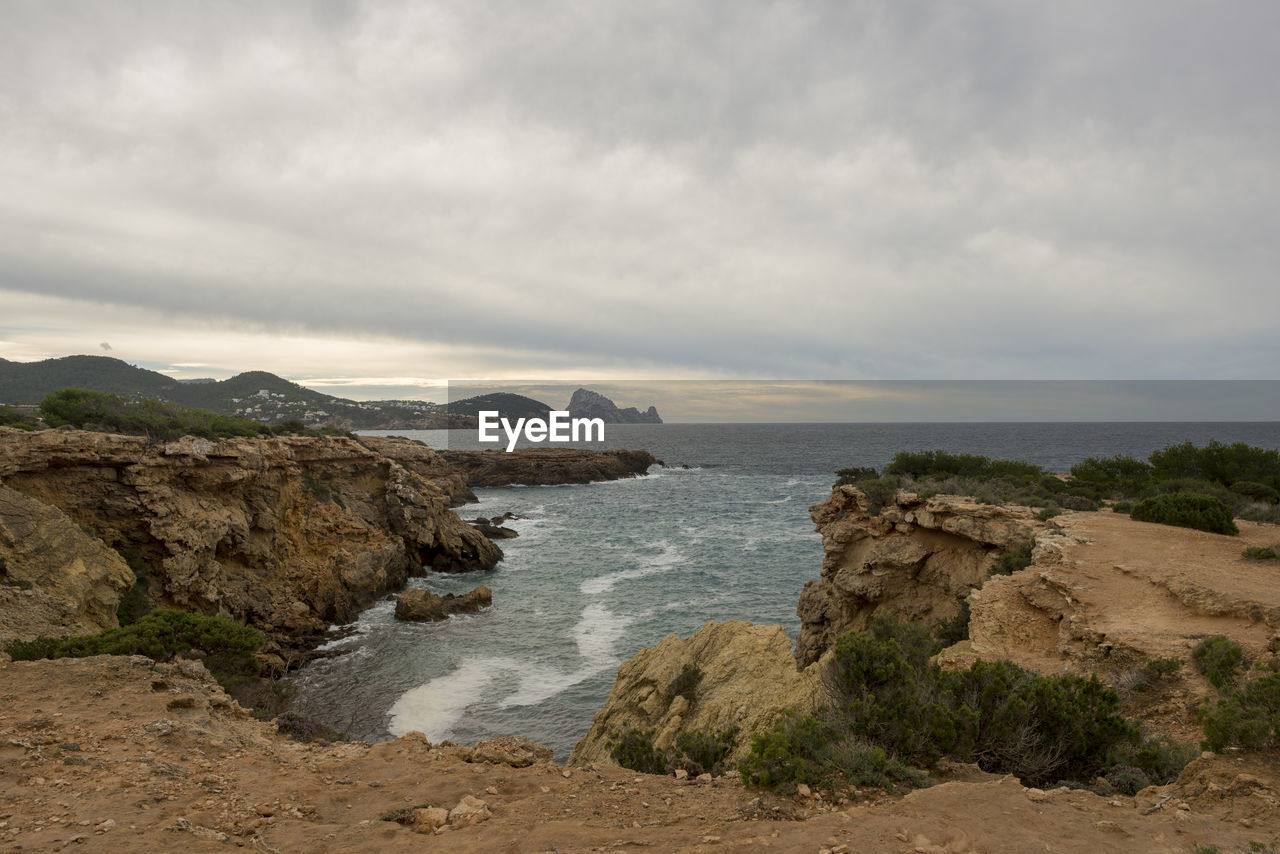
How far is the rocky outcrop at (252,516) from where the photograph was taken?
16953 millimetres

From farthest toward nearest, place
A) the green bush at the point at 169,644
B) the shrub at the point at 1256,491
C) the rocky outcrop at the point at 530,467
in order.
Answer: the rocky outcrop at the point at 530,467, the shrub at the point at 1256,491, the green bush at the point at 169,644

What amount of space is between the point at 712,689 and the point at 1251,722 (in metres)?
7.17

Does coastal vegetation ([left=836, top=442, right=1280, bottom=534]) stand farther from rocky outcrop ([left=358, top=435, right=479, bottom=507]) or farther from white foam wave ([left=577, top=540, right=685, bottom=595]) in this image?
rocky outcrop ([left=358, top=435, right=479, bottom=507])

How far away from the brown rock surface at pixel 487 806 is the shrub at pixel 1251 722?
0.61 ft

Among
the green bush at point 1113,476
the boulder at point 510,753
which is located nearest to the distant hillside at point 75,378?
the boulder at point 510,753

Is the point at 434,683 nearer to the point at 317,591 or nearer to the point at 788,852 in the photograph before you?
the point at 317,591

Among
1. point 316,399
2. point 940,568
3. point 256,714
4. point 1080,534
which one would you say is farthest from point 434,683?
point 316,399

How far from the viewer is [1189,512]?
14125mm

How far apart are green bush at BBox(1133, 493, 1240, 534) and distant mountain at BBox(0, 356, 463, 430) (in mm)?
→ 58308

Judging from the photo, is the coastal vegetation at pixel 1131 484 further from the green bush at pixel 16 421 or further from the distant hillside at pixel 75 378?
the distant hillside at pixel 75 378

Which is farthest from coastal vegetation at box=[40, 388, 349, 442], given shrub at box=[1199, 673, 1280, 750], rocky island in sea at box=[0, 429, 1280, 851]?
shrub at box=[1199, 673, 1280, 750]

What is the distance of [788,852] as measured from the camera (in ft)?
13.7

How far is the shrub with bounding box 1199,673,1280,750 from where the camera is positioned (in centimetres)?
510

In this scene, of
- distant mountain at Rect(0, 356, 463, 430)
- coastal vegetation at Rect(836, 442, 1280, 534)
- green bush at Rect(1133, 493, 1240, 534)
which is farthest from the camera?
distant mountain at Rect(0, 356, 463, 430)
